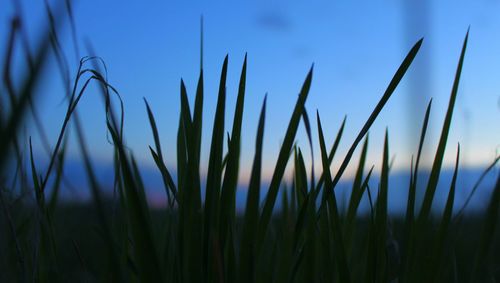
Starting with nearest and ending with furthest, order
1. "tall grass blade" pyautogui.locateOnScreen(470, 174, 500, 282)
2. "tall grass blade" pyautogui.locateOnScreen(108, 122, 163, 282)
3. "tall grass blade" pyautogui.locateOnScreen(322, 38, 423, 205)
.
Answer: "tall grass blade" pyautogui.locateOnScreen(108, 122, 163, 282) → "tall grass blade" pyautogui.locateOnScreen(322, 38, 423, 205) → "tall grass blade" pyautogui.locateOnScreen(470, 174, 500, 282)

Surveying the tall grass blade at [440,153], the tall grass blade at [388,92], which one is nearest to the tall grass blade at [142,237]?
Result: the tall grass blade at [388,92]

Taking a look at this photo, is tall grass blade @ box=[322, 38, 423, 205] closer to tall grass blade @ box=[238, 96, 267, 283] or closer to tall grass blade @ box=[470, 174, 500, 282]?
tall grass blade @ box=[238, 96, 267, 283]

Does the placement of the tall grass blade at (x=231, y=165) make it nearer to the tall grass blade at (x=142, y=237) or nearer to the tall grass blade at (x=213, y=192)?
the tall grass blade at (x=213, y=192)

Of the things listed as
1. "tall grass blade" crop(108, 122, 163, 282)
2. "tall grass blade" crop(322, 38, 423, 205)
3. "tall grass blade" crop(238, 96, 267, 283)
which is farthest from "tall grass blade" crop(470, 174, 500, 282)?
"tall grass blade" crop(108, 122, 163, 282)

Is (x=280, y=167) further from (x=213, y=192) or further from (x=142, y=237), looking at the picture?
(x=142, y=237)

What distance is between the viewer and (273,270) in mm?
932

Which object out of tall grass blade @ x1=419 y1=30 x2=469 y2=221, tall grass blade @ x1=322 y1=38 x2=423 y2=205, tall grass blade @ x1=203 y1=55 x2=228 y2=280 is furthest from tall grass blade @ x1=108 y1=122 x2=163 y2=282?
tall grass blade @ x1=419 y1=30 x2=469 y2=221

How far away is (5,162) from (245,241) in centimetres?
50

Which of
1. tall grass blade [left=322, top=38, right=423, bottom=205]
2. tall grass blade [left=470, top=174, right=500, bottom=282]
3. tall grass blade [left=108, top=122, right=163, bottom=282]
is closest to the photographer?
tall grass blade [left=108, top=122, right=163, bottom=282]

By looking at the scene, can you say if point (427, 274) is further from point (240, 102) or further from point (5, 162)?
point (5, 162)

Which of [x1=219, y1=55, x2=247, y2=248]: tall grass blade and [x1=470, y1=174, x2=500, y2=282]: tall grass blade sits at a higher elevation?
[x1=219, y1=55, x2=247, y2=248]: tall grass blade

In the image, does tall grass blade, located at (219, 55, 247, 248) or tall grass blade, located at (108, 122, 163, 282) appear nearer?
tall grass blade, located at (108, 122, 163, 282)

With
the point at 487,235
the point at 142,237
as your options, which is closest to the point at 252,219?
the point at 142,237

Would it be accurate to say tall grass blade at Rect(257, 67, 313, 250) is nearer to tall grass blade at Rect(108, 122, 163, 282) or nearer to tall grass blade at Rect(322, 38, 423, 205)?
tall grass blade at Rect(322, 38, 423, 205)
